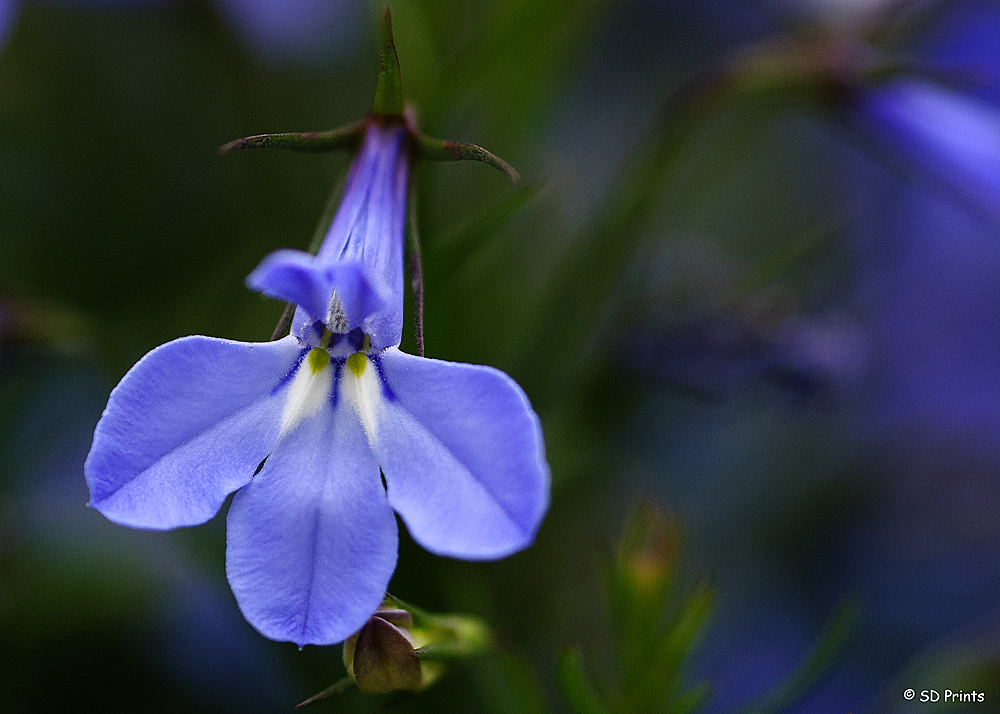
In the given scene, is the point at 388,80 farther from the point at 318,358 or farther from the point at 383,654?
the point at 383,654

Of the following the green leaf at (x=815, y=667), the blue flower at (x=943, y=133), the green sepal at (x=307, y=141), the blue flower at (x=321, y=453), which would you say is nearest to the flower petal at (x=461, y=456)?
the blue flower at (x=321, y=453)

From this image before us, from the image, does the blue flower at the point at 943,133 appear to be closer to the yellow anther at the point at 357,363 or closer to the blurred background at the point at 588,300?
the blurred background at the point at 588,300

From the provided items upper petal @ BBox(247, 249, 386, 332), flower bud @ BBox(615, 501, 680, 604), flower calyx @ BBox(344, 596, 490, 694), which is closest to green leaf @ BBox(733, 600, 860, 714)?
flower bud @ BBox(615, 501, 680, 604)

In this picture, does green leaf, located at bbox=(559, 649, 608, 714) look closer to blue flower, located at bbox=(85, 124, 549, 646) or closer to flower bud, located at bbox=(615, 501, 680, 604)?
flower bud, located at bbox=(615, 501, 680, 604)

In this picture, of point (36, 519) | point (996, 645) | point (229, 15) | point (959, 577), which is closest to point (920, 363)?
point (959, 577)

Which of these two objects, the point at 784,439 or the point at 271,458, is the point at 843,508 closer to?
the point at 784,439

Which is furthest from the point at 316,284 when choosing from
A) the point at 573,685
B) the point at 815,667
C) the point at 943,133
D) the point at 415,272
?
the point at 943,133
